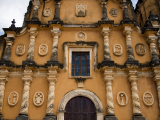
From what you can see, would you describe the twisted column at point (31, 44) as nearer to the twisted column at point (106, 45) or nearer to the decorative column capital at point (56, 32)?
the decorative column capital at point (56, 32)

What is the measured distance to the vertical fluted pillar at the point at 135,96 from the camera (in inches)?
404

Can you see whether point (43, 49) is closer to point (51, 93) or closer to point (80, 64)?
point (80, 64)

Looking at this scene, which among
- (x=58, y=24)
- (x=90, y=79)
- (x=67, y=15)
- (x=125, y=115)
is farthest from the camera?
(x=67, y=15)

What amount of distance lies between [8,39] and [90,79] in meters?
5.82

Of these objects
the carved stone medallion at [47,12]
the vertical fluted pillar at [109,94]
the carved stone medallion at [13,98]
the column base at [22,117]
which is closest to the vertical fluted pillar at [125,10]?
the vertical fluted pillar at [109,94]

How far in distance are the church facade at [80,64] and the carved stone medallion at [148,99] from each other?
0.05m

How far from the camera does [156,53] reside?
1180 cm

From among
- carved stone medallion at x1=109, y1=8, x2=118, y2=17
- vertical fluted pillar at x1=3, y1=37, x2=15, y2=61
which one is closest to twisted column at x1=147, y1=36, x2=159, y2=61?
carved stone medallion at x1=109, y1=8, x2=118, y2=17

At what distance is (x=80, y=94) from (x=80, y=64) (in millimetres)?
1902

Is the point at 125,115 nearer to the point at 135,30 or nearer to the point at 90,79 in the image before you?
the point at 90,79

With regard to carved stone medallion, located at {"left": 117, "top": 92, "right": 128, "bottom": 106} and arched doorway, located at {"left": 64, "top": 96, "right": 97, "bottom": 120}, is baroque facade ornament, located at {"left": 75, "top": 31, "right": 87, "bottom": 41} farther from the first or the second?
carved stone medallion, located at {"left": 117, "top": 92, "right": 128, "bottom": 106}

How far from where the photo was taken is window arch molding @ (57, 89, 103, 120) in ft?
34.4

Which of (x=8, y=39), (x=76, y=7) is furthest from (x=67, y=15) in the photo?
(x=8, y=39)

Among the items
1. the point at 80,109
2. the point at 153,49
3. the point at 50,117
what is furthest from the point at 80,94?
the point at 153,49
